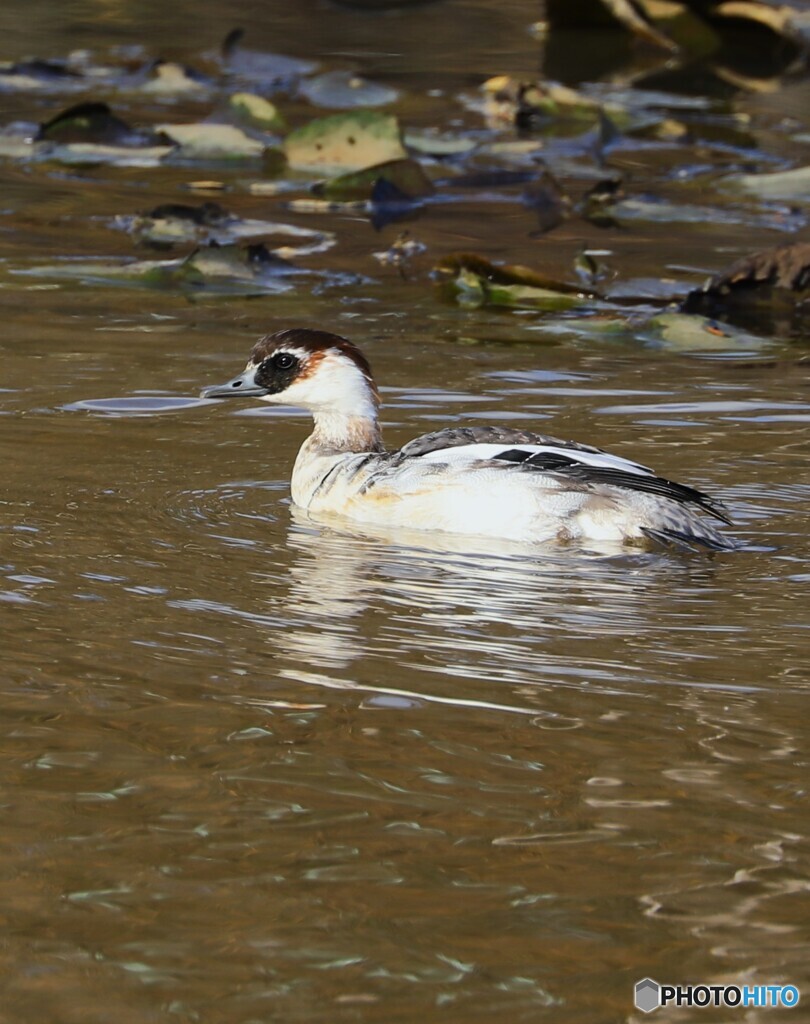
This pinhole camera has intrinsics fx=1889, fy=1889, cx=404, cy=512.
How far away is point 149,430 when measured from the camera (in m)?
7.91

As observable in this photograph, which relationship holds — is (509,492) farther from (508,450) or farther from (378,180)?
(378,180)

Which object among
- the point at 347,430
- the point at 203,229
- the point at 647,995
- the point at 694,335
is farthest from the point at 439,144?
the point at 647,995

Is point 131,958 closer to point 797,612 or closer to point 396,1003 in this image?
point 396,1003

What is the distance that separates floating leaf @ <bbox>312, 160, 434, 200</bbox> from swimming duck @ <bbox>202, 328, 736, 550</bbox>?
6130mm

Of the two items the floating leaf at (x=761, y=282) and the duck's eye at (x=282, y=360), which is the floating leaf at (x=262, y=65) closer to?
the floating leaf at (x=761, y=282)

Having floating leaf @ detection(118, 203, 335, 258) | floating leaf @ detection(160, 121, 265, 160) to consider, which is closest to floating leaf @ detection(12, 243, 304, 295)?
floating leaf @ detection(118, 203, 335, 258)

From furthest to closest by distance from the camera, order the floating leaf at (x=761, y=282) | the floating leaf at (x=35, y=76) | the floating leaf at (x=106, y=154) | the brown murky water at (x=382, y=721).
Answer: the floating leaf at (x=35, y=76), the floating leaf at (x=106, y=154), the floating leaf at (x=761, y=282), the brown murky water at (x=382, y=721)

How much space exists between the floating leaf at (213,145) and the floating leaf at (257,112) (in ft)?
2.12

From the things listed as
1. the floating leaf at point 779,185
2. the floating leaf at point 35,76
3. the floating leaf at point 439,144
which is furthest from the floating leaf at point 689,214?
the floating leaf at point 35,76

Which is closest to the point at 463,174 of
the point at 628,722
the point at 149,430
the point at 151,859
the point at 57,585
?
the point at 149,430

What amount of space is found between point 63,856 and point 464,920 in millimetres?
842

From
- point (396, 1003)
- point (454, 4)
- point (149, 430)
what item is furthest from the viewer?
point (454, 4)

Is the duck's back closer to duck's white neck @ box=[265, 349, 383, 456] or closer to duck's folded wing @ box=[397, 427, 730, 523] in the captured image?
duck's folded wing @ box=[397, 427, 730, 523]

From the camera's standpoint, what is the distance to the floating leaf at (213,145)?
47.2 ft
